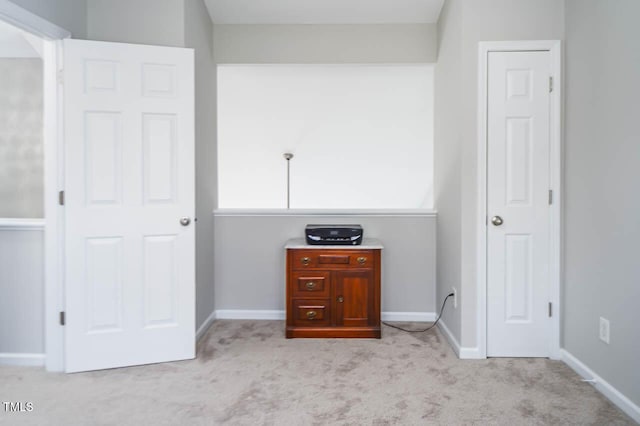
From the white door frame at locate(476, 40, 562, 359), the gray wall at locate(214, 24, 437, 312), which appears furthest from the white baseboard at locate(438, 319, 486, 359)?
the gray wall at locate(214, 24, 437, 312)

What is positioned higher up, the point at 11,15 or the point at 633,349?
the point at 11,15

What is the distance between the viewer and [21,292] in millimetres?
2486

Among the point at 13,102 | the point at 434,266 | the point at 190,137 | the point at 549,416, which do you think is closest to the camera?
the point at 549,416

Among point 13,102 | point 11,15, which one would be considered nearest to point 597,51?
point 11,15

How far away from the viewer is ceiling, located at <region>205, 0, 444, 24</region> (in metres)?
3.12

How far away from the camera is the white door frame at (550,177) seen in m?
2.55

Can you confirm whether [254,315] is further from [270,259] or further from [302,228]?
[302,228]

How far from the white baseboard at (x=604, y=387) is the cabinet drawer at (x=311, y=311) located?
1570mm

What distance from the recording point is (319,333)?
9.80 ft

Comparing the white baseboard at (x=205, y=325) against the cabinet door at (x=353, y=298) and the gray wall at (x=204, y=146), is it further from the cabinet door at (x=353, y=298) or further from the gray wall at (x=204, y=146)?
the cabinet door at (x=353, y=298)

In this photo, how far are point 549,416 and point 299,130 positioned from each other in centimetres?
380

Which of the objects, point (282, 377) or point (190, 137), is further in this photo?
point (190, 137)

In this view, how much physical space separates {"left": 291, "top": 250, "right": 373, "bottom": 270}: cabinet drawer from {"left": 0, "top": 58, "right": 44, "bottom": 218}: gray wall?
1924mm

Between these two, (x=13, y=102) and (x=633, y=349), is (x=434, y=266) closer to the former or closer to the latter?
(x=633, y=349)
